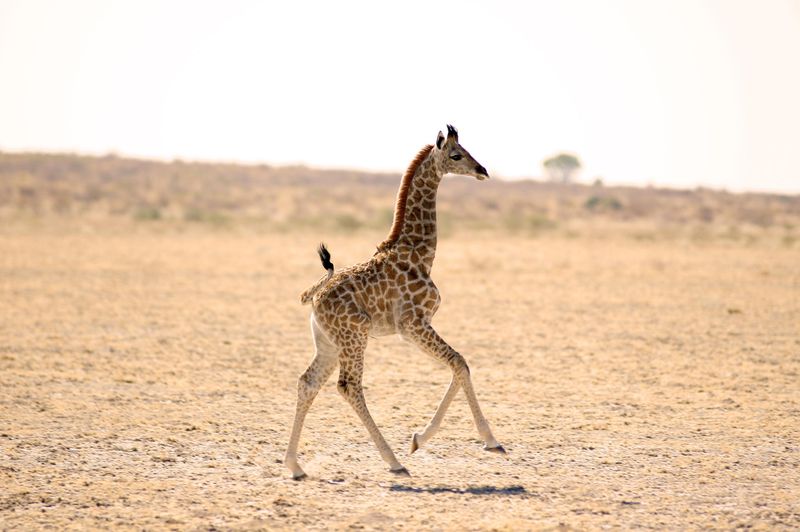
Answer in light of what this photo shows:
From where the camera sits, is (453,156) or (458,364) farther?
(453,156)

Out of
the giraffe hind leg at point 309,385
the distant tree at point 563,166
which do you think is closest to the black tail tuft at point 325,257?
the giraffe hind leg at point 309,385

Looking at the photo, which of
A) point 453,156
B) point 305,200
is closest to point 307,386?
point 453,156

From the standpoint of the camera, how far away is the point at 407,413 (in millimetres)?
9688

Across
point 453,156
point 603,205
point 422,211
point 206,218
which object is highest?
point 603,205

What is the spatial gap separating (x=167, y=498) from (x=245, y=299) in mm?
12617

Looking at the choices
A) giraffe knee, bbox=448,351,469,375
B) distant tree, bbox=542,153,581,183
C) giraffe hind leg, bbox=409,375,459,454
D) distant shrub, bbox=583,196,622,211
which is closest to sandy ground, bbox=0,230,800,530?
giraffe hind leg, bbox=409,375,459,454

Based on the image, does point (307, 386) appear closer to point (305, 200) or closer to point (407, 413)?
point (407, 413)

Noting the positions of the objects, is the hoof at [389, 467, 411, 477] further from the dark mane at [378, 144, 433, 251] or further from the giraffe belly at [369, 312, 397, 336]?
the dark mane at [378, 144, 433, 251]

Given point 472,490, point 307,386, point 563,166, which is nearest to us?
point 472,490

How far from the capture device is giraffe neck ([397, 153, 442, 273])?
7.77 metres

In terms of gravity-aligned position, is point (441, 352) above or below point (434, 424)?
above

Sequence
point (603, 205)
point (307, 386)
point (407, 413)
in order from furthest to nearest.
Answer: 1. point (603, 205)
2. point (407, 413)
3. point (307, 386)

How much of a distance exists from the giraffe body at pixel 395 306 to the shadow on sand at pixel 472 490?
34cm

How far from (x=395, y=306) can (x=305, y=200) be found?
55.4 metres
